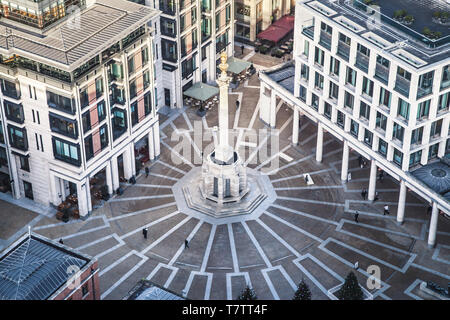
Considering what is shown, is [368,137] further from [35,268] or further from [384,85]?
[35,268]

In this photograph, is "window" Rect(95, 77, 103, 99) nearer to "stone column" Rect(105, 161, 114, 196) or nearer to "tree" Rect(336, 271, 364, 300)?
"stone column" Rect(105, 161, 114, 196)

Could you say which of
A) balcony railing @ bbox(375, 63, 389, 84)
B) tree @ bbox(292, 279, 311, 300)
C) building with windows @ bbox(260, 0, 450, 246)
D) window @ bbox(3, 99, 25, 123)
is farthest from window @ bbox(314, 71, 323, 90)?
window @ bbox(3, 99, 25, 123)

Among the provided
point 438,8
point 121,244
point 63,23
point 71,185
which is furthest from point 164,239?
point 438,8

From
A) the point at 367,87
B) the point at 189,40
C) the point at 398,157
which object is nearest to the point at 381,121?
the point at 367,87

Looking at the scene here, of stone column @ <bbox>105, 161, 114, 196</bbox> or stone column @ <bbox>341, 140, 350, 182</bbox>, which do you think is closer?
stone column @ <bbox>105, 161, 114, 196</bbox>

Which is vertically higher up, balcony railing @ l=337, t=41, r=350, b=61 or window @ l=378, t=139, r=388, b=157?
balcony railing @ l=337, t=41, r=350, b=61

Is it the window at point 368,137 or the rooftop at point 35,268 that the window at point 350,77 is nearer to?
the window at point 368,137

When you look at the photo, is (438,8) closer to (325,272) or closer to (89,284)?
(325,272)
